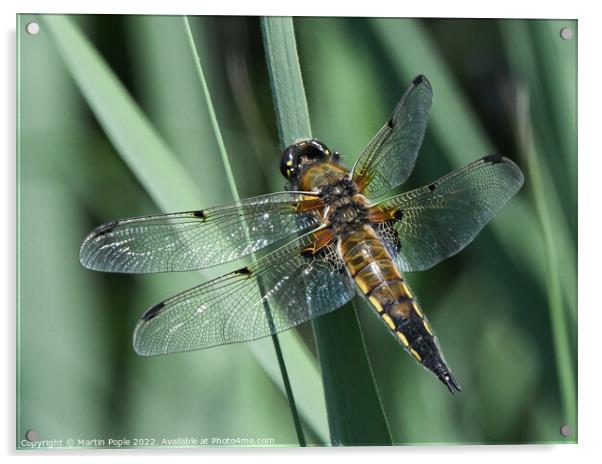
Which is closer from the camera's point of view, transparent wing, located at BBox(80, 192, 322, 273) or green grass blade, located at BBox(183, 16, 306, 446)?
transparent wing, located at BBox(80, 192, 322, 273)

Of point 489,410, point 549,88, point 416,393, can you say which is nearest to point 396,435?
point 416,393

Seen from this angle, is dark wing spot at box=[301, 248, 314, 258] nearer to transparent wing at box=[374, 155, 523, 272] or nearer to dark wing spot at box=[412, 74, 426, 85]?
transparent wing at box=[374, 155, 523, 272]

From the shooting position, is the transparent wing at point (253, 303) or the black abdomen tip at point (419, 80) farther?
the black abdomen tip at point (419, 80)

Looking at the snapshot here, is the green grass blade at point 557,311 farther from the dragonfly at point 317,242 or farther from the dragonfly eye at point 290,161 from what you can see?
the dragonfly eye at point 290,161

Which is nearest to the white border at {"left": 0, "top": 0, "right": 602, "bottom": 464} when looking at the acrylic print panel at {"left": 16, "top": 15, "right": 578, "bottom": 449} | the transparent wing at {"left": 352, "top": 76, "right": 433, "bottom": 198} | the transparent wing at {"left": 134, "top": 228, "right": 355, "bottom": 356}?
the acrylic print panel at {"left": 16, "top": 15, "right": 578, "bottom": 449}
